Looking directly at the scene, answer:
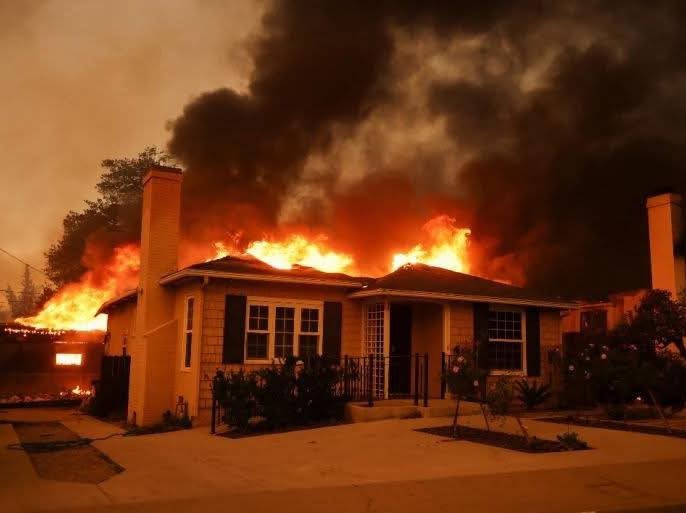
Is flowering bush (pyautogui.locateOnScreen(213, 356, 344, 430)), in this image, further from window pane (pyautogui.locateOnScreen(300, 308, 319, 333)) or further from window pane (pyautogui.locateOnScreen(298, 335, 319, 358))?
window pane (pyautogui.locateOnScreen(300, 308, 319, 333))

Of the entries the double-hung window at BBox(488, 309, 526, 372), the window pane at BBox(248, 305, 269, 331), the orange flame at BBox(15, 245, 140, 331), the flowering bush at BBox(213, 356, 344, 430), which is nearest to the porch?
the flowering bush at BBox(213, 356, 344, 430)

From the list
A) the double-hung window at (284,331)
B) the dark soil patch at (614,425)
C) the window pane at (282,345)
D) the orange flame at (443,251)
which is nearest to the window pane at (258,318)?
the double-hung window at (284,331)

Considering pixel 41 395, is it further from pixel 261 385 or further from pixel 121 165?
pixel 121 165

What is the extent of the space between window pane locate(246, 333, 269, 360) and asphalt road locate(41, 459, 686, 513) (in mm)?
7141

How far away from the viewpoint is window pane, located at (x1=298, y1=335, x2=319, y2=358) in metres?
14.9

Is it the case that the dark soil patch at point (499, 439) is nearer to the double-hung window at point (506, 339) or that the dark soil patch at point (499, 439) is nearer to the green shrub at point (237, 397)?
the green shrub at point (237, 397)

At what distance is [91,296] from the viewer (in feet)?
108

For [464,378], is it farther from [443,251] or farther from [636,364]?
[443,251]

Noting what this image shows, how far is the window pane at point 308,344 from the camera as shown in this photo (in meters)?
14.9

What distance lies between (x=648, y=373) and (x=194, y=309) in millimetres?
8994

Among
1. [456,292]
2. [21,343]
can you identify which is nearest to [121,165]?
[21,343]

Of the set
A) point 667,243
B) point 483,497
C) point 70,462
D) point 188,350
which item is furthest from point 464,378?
point 667,243

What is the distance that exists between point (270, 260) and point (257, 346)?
617 cm

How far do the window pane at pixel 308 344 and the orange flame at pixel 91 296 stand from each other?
18148 mm
